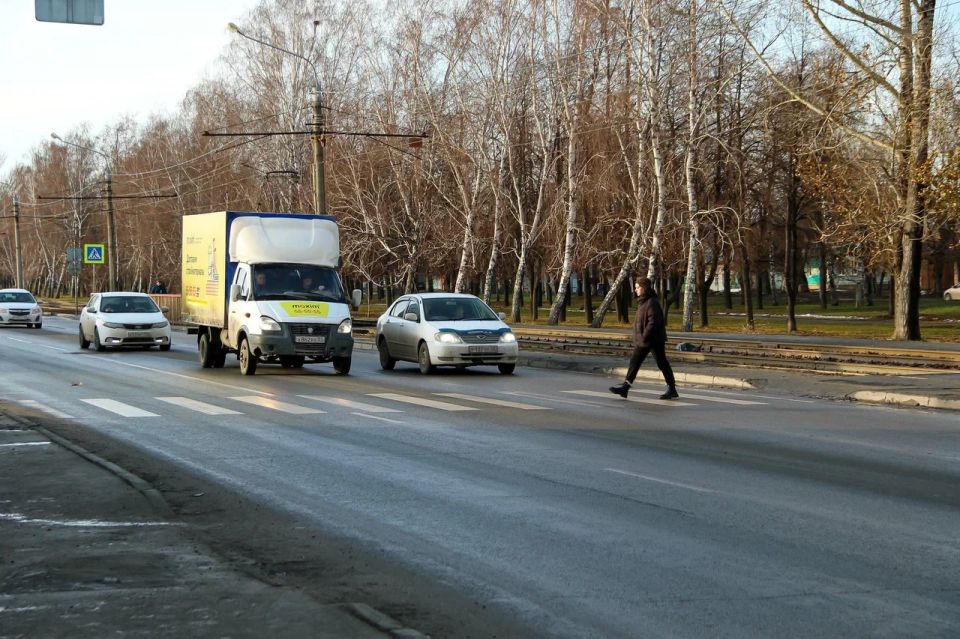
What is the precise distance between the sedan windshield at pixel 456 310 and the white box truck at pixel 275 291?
1557 mm

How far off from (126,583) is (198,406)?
1098 centimetres

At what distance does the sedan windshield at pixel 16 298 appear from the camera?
51.4 metres

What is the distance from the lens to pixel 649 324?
61.5 feet

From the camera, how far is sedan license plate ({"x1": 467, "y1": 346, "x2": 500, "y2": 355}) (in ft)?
77.8

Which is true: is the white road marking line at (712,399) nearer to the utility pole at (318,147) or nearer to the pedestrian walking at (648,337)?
the pedestrian walking at (648,337)

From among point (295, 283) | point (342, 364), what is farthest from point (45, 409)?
point (342, 364)

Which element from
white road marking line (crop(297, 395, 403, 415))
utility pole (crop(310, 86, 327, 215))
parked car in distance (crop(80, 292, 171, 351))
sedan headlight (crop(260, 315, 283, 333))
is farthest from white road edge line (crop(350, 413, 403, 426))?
utility pole (crop(310, 86, 327, 215))

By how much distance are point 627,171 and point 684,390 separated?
27085mm

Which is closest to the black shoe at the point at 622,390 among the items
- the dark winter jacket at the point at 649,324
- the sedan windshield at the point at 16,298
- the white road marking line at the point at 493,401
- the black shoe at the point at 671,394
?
the black shoe at the point at 671,394

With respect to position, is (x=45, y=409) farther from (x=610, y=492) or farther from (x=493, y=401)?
(x=610, y=492)

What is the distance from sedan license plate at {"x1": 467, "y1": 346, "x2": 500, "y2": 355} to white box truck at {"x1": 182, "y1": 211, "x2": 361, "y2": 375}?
93.8 inches

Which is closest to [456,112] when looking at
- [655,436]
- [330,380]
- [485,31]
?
[485,31]

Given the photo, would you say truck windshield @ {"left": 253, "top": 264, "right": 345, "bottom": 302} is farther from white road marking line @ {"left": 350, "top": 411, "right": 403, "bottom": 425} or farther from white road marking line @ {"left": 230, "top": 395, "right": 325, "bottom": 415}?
white road marking line @ {"left": 350, "top": 411, "right": 403, "bottom": 425}

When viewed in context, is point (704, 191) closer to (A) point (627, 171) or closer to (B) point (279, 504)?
(A) point (627, 171)
